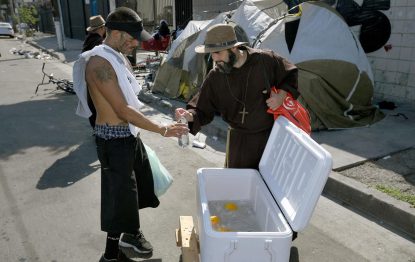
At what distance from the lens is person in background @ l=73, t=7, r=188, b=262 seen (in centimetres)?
260

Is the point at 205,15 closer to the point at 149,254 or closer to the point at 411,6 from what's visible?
the point at 411,6

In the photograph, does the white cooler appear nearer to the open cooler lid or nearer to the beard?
the open cooler lid

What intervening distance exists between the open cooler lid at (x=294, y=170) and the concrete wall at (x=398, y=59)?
568 centimetres

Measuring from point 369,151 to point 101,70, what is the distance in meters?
4.11

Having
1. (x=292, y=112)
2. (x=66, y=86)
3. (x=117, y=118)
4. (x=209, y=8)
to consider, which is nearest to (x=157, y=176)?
(x=117, y=118)

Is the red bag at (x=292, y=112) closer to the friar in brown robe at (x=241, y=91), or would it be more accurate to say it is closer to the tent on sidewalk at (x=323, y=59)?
the friar in brown robe at (x=241, y=91)

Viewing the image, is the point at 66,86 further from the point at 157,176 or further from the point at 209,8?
the point at 157,176

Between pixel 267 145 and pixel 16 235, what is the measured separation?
268cm

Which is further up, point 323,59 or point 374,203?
point 323,59

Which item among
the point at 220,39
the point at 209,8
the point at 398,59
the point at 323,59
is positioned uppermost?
the point at 220,39

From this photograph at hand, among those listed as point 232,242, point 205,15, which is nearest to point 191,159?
point 232,242

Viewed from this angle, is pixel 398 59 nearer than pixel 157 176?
No

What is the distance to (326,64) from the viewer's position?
661cm

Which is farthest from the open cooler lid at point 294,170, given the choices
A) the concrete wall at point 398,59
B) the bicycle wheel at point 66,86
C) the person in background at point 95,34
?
the bicycle wheel at point 66,86
